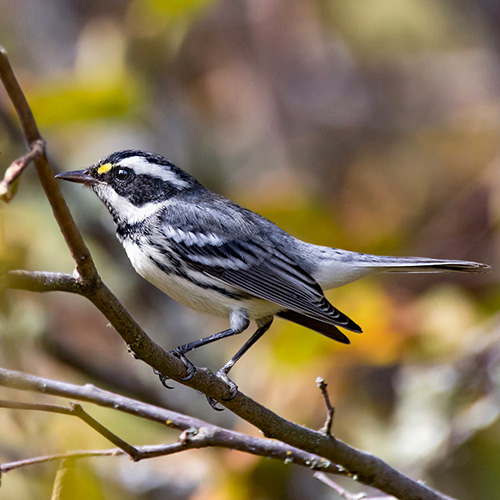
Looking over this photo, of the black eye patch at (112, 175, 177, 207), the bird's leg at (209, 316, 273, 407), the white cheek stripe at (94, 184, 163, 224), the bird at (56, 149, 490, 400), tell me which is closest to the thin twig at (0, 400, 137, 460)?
the bird's leg at (209, 316, 273, 407)

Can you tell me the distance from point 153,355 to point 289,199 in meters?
2.15

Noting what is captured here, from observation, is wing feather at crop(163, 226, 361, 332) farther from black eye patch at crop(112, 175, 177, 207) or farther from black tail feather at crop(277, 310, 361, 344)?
black eye patch at crop(112, 175, 177, 207)

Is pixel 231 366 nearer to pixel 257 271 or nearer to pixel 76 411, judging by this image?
pixel 257 271

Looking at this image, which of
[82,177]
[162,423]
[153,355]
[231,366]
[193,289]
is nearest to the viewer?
[153,355]

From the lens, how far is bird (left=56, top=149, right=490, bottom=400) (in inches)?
116

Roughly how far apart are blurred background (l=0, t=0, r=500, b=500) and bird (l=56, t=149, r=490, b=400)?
0.37 metres

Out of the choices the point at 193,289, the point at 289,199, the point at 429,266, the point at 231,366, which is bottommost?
the point at 231,366

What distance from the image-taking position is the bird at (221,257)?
9.69ft

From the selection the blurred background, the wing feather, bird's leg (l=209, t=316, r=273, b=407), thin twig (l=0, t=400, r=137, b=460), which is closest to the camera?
thin twig (l=0, t=400, r=137, b=460)

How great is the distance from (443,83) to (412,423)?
4352mm

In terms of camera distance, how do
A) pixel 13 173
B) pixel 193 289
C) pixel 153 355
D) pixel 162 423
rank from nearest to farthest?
pixel 13 173 < pixel 153 355 < pixel 162 423 < pixel 193 289

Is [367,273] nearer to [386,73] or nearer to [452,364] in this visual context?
[452,364]

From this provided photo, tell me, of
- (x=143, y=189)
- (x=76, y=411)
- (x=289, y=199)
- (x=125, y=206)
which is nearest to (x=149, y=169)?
(x=143, y=189)

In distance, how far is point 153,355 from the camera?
2016mm
